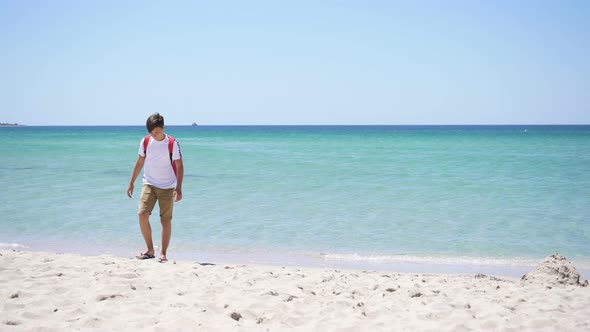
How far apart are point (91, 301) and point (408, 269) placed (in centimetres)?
401

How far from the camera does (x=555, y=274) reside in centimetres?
500

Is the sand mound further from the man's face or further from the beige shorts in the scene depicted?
the man's face

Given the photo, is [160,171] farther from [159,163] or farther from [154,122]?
[154,122]

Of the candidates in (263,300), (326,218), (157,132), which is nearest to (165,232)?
(157,132)

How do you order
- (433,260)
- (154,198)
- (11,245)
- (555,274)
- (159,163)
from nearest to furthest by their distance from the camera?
(555,274) < (159,163) < (154,198) < (433,260) < (11,245)

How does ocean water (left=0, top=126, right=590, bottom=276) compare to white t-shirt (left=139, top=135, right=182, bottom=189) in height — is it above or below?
below

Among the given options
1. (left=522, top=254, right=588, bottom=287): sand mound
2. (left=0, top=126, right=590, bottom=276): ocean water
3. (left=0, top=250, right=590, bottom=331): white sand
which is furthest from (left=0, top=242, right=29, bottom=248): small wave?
(left=522, top=254, right=588, bottom=287): sand mound

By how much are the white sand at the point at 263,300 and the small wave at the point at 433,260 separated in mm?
1282

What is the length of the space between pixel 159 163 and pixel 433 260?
4046 millimetres

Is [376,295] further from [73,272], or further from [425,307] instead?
[73,272]

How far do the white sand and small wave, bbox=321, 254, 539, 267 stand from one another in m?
1.28

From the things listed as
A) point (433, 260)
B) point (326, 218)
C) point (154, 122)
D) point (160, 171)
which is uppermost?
point (154, 122)

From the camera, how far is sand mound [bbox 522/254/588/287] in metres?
4.91

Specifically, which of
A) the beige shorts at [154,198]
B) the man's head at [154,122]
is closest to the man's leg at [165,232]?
the beige shorts at [154,198]
